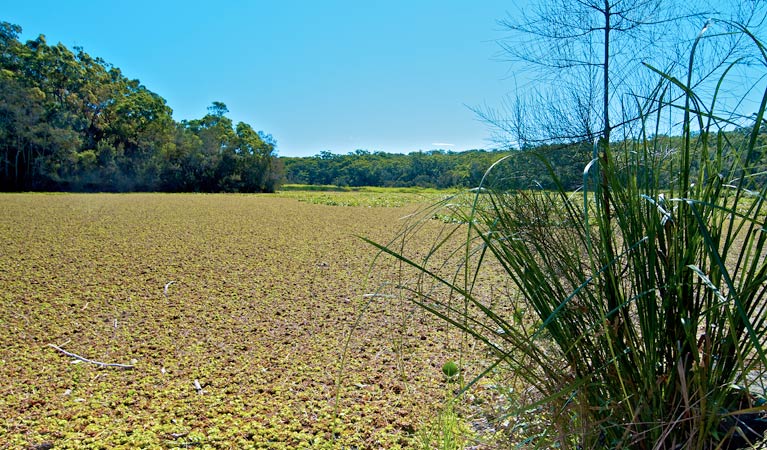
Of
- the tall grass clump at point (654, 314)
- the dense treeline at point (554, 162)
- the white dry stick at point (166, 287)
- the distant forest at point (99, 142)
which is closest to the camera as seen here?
the tall grass clump at point (654, 314)

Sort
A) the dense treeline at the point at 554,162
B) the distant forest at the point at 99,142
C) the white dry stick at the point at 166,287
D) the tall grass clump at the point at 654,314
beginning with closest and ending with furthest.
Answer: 1. the tall grass clump at the point at 654,314
2. the dense treeline at the point at 554,162
3. the white dry stick at the point at 166,287
4. the distant forest at the point at 99,142

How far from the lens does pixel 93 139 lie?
16.5 m

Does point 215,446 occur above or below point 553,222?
below

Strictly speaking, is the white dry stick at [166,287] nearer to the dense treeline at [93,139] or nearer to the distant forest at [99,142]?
the distant forest at [99,142]

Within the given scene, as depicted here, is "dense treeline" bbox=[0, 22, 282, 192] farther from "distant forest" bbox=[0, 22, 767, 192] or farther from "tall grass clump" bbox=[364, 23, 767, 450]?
"tall grass clump" bbox=[364, 23, 767, 450]

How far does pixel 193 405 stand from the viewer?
4.65ft

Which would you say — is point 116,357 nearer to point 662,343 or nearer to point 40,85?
point 662,343

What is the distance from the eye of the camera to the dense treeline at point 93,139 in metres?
14.1

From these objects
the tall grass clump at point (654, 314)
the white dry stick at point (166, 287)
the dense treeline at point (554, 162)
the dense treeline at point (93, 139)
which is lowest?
the white dry stick at point (166, 287)

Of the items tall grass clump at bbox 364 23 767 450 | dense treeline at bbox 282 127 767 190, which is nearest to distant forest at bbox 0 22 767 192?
dense treeline at bbox 282 127 767 190

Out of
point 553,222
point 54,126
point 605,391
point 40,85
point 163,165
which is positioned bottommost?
point 605,391

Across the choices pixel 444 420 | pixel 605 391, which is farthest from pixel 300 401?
pixel 605 391

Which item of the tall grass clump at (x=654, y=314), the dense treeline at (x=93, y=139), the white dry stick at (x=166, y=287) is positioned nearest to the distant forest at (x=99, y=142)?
the dense treeline at (x=93, y=139)

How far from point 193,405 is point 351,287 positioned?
1.48 m
